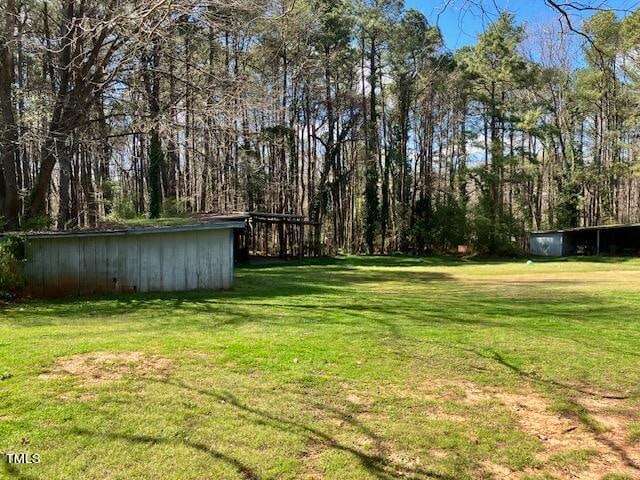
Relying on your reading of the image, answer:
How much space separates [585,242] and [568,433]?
35.1m

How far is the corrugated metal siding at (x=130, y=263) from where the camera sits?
10.3m

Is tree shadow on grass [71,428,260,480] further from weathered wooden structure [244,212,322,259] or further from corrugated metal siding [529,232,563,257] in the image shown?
corrugated metal siding [529,232,563,257]

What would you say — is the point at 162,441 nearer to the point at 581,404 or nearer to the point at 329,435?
the point at 329,435

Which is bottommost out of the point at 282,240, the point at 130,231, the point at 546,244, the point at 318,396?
the point at 318,396

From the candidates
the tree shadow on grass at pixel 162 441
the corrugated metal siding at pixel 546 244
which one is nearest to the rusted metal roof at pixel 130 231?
the tree shadow on grass at pixel 162 441

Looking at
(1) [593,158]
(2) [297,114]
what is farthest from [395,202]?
(1) [593,158]

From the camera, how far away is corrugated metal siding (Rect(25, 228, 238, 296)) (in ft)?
33.8

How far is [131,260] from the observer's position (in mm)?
11062

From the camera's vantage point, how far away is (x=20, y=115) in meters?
13.1

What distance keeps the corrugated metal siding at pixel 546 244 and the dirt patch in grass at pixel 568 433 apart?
3157 cm

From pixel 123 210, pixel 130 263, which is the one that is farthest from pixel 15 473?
pixel 123 210

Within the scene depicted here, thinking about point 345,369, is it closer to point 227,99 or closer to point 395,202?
point 227,99

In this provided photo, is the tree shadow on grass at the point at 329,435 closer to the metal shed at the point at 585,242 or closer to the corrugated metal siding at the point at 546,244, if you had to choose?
the metal shed at the point at 585,242

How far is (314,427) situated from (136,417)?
1274 millimetres
